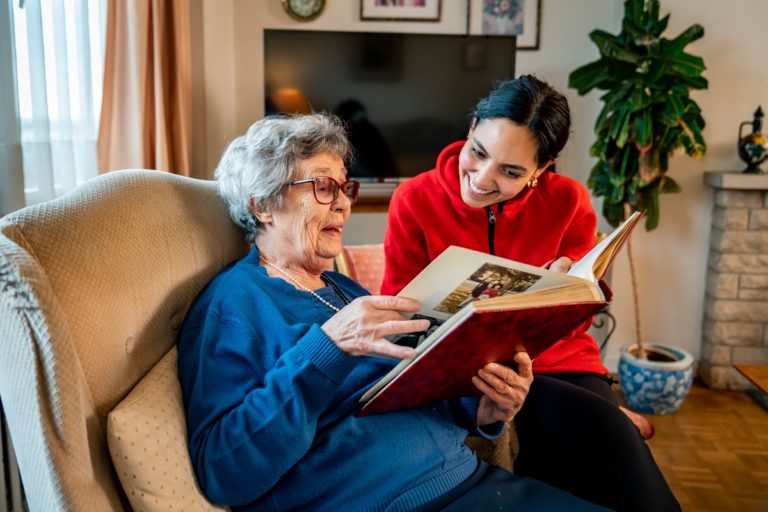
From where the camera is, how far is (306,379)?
96cm

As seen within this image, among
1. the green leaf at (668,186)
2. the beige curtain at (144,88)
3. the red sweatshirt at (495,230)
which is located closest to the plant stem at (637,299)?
the green leaf at (668,186)

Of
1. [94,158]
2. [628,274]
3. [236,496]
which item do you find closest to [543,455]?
[236,496]

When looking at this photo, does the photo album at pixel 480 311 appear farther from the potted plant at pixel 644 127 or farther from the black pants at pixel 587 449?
the potted plant at pixel 644 127

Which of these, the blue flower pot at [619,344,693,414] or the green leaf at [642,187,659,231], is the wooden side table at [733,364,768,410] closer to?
the blue flower pot at [619,344,693,414]

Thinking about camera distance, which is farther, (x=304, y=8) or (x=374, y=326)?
(x=304, y=8)

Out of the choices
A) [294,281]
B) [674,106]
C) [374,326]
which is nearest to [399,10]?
[674,106]

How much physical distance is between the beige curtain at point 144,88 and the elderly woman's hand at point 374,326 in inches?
75.0

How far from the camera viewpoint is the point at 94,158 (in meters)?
2.54

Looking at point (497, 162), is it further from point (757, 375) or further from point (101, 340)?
point (757, 375)

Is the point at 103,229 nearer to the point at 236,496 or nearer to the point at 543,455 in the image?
the point at 236,496

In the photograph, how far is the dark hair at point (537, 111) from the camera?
1353 mm

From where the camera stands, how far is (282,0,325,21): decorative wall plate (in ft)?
11.4

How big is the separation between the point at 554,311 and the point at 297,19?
2992 mm

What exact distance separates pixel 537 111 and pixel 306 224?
0.52 meters
